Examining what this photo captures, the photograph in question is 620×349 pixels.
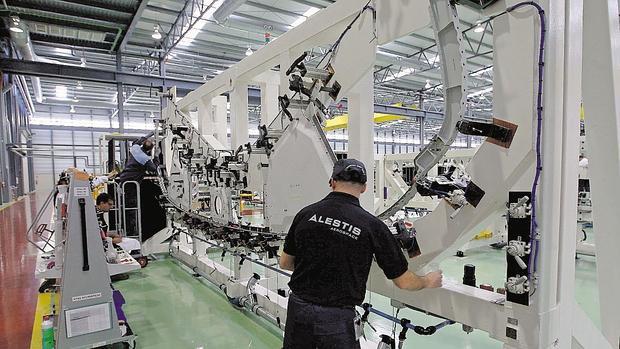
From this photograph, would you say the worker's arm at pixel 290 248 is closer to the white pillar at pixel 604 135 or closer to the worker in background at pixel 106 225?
the white pillar at pixel 604 135

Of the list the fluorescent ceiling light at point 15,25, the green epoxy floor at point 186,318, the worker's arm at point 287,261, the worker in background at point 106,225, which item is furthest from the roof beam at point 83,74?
the worker's arm at point 287,261

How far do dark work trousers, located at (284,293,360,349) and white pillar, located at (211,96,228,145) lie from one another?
4.08m

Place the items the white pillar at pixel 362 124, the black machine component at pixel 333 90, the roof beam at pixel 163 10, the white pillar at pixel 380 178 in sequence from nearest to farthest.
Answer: the black machine component at pixel 333 90 → the white pillar at pixel 362 124 → the white pillar at pixel 380 178 → the roof beam at pixel 163 10

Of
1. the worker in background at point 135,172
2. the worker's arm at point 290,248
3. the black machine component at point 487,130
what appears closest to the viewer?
the black machine component at point 487,130

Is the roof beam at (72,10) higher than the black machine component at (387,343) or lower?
higher

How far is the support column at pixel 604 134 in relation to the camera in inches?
60.2

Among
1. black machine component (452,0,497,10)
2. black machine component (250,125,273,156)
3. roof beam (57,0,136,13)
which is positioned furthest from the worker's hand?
roof beam (57,0,136,13)

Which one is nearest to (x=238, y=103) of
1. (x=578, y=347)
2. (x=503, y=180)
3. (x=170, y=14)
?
(x=503, y=180)

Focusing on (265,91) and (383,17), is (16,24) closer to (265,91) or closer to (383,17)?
(265,91)

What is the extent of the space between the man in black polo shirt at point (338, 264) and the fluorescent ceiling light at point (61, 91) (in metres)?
18.8

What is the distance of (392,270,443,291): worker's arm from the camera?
1.59 metres

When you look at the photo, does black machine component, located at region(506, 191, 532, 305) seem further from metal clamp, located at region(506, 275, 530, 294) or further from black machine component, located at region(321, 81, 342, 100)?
black machine component, located at region(321, 81, 342, 100)

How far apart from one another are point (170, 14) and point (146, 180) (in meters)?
4.96

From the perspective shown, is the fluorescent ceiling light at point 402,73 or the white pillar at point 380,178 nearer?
the white pillar at point 380,178
